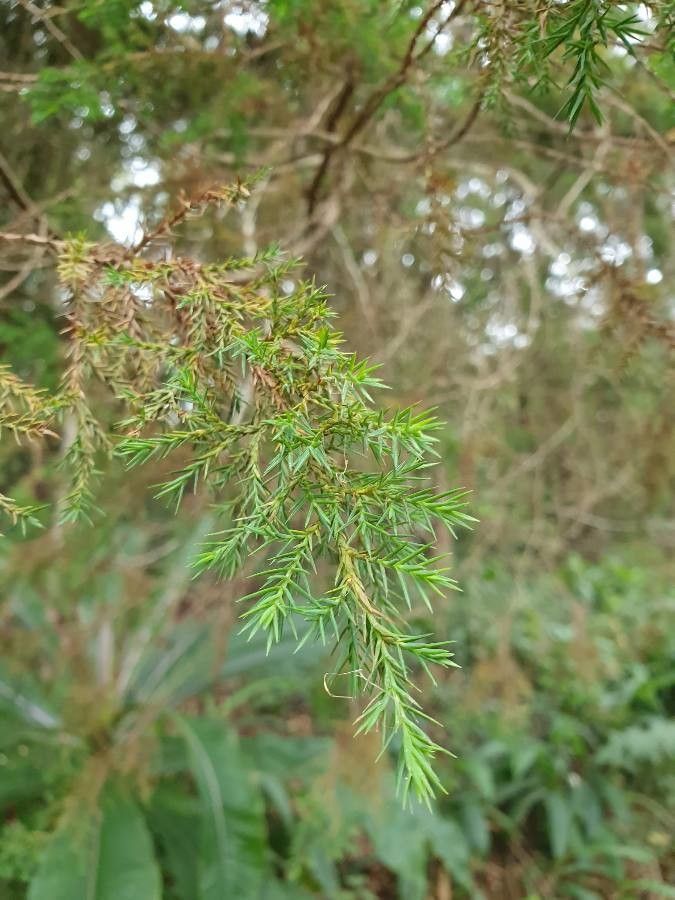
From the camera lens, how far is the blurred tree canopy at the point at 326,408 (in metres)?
1.01

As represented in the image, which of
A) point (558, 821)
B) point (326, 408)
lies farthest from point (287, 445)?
point (558, 821)

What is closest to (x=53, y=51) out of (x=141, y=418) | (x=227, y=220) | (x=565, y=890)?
(x=227, y=220)

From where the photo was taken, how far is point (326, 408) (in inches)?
30.2

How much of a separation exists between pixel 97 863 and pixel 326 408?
2600 mm

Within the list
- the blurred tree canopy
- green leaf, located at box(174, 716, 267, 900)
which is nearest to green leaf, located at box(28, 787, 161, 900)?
the blurred tree canopy

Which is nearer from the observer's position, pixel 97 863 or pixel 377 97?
pixel 377 97

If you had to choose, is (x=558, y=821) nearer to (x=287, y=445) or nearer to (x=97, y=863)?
(x=97, y=863)

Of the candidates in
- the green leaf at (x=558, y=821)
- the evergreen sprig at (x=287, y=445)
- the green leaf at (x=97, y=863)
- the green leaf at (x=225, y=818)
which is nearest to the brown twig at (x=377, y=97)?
the evergreen sprig at (x=287, y=445)

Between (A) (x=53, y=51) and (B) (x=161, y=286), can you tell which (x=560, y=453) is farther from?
(B) (x=161, y=286)

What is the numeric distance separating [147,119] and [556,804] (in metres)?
3.95

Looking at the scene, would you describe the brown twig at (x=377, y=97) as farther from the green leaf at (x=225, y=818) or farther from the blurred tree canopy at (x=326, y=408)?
the green leaf at (x=225, y=818)

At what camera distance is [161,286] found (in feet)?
3.10

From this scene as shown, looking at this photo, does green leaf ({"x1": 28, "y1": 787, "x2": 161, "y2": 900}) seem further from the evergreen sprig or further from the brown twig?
the brown twig

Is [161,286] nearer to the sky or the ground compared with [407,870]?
nearer to the sky
